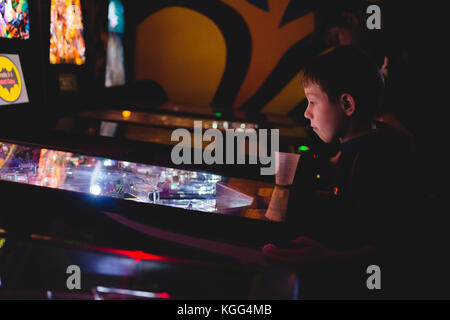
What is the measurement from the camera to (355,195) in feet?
3.32

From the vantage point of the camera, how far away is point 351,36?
11.8 feet

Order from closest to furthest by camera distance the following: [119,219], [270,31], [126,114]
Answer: [119,219] < [126,114] < [270,31]

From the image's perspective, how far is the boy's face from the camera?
1.10 metres

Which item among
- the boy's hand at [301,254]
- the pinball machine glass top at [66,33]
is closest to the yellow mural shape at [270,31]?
the pinball machine glass top at [66,33]

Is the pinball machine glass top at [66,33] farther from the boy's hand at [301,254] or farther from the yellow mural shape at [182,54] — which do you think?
the boy's hand at [301,254]

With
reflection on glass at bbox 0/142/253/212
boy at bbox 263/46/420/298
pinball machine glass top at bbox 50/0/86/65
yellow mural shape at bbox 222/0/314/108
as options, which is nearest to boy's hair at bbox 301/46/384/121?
boy at bbox 263/46/420/298

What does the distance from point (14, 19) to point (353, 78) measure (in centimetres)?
190

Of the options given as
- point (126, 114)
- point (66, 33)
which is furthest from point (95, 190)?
point (126, 114)

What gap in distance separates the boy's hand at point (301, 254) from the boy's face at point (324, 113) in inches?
14.4

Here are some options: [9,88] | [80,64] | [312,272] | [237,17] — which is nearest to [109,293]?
[312,272]

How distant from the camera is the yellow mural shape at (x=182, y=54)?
172 inches

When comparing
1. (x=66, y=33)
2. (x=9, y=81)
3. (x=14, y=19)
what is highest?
(x=66, y=33)

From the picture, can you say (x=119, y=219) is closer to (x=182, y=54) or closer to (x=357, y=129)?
(x=357, y=129)

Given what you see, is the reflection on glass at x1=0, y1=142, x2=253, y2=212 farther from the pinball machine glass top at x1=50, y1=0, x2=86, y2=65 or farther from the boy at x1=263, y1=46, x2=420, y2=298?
the pinball machine glass top at x1=50, y1=0, x2=86, y2=65
